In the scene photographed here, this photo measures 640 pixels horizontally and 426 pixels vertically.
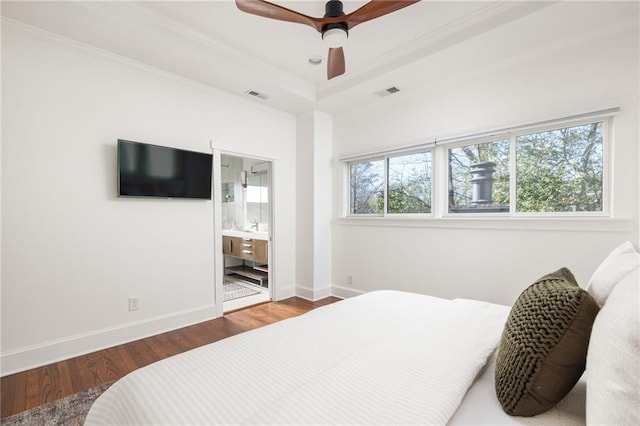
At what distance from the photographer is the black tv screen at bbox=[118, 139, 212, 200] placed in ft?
8.81

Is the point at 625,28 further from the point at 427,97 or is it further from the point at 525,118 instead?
the point at 427,97

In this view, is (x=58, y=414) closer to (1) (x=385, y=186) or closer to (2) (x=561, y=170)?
(1) (x=385, y=186)

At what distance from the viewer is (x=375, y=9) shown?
185 cm

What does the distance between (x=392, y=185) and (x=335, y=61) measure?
1901 mm

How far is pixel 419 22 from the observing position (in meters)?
2.49

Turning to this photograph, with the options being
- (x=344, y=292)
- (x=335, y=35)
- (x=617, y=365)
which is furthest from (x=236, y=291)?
(x=617, y=365)

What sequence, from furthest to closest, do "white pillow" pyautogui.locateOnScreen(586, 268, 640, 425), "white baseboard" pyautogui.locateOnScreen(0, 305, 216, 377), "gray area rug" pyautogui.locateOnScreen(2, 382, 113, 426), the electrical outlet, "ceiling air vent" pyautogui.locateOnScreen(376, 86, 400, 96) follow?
"ceiling air vent" pyautogui.locateOnScreen(376, 86, 400, 96) < the electrical outlet < "white baseboard" pyautogui.locateOnScreen(0, 305, 216, 377) < "gray area rug" pyautogui.locateOnScreen(2, 382, 113, 426) < "white pillow" pyautogui.locateOnScreen(586, 268, 640, 425)

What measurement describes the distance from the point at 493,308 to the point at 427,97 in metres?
2.49

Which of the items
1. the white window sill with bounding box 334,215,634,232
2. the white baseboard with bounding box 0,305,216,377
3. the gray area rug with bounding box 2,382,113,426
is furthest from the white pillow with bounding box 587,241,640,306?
the white baseboard with bounding box 0,305,216,377

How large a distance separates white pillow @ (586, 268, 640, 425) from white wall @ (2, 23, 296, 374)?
321cm

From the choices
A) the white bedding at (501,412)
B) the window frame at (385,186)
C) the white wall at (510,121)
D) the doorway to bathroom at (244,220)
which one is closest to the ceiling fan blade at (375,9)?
the white wall at (510,121)

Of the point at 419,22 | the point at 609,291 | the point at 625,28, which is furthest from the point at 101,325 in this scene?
the point at 625,28

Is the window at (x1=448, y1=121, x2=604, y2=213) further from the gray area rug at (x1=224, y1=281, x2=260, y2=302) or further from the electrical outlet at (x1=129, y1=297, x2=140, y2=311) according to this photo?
the electrical outlet at (x1=129, y1=297, x2=140, y2=311)

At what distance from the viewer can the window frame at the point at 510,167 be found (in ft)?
7.79
